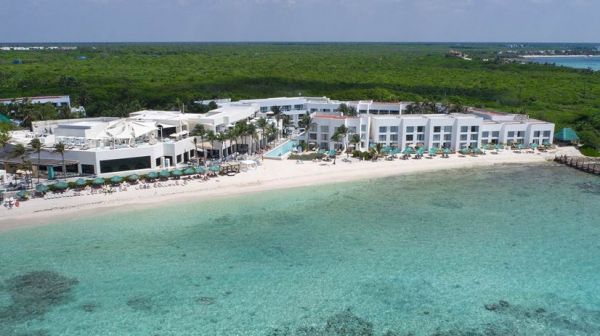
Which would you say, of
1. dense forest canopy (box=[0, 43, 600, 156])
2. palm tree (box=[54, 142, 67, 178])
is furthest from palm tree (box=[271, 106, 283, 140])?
palm tree (box=[54, 142, 67, 178])

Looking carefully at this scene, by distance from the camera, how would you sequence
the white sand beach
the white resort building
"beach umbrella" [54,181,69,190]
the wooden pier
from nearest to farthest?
the white sand beach < "beach umbrella" [54,181,69,190] < the white resort building < the wooden pier

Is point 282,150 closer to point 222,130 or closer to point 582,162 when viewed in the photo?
point 222,130

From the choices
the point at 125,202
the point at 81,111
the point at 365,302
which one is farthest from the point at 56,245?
the point at 81,111

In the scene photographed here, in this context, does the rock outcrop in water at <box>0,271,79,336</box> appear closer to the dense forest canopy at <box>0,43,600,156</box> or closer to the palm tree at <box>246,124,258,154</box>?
the palm tree at <box>246,124,258,154</box>

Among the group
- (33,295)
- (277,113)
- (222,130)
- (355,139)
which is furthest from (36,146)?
(277,113)

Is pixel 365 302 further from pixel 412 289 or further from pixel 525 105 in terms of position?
pixel 525 105

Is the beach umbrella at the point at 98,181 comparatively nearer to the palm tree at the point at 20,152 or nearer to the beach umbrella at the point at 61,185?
the beach umbrella at the point at 61,185

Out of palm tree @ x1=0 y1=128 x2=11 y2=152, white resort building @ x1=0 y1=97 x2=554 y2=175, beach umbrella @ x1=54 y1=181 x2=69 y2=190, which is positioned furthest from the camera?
white resort building @ x1=0 y1=97 x2=554 y2=175
